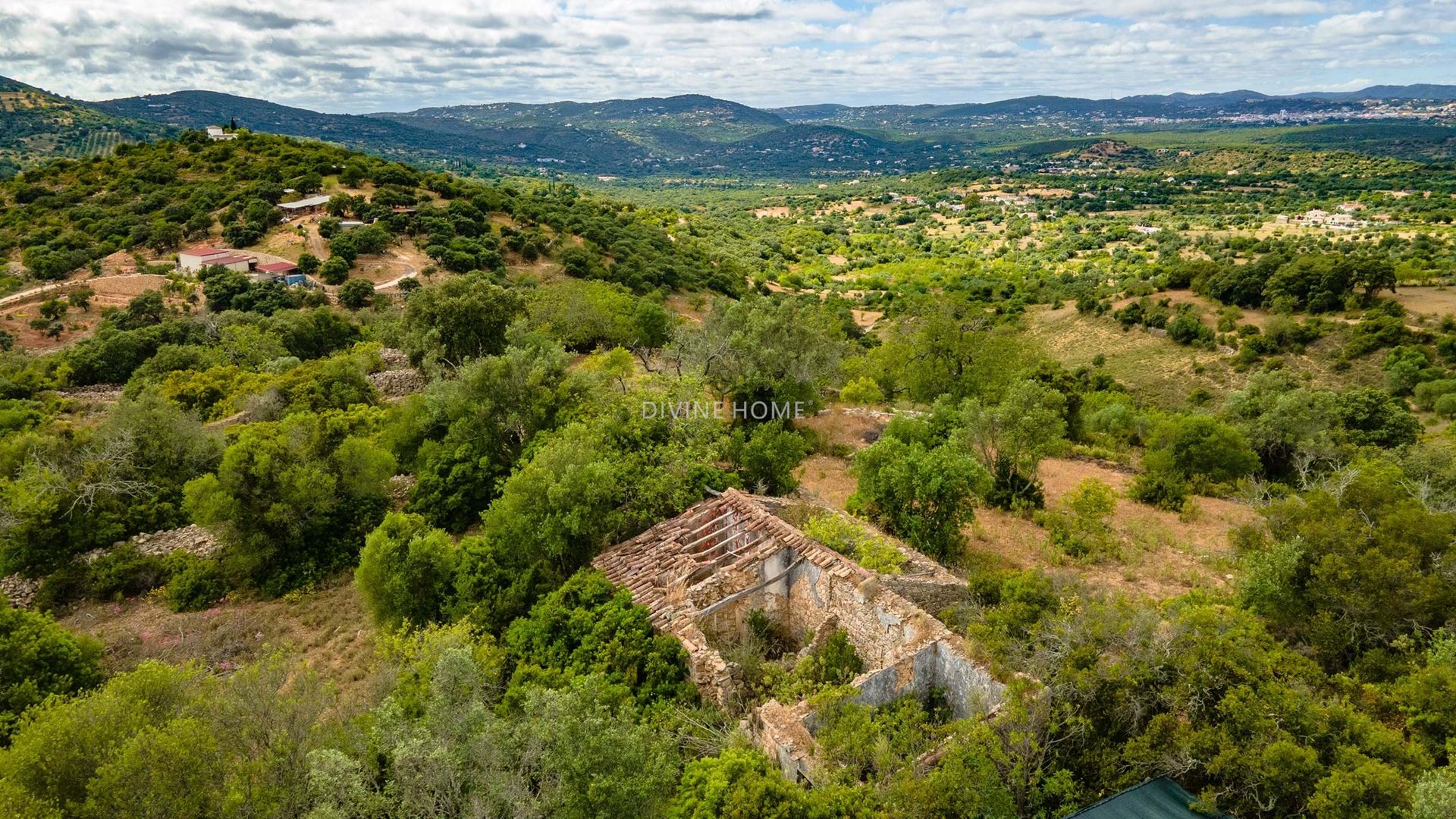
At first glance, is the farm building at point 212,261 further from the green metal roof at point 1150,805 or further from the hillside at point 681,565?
the green metal roof at point 1150,805

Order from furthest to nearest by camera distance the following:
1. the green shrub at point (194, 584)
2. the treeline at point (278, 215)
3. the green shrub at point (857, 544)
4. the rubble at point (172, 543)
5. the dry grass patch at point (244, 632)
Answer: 1. the treeline at point (278, 215)
2. the rubble at point (172, 543)
3. the green shrub at point (194, 584)
4. the dry grass patch at point (244, 632)
5. the green shrub at point (857, 544)

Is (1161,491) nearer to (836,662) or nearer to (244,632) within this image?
(836,662)

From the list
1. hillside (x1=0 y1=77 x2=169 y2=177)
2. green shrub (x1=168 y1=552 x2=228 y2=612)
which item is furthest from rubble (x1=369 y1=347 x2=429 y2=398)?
hillside (x1=0 y1=77 x2=169 y2=177)

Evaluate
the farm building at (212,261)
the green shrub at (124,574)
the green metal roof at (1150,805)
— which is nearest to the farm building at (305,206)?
the farm building at (212,261)

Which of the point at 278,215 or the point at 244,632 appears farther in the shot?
the point at 278,215

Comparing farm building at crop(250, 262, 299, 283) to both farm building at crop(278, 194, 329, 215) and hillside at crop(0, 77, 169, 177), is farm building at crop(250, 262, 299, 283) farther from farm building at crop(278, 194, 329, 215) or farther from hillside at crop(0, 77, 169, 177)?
hillside at crop(0, 77, 169, 177)

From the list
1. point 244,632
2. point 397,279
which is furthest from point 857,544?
point 397,279

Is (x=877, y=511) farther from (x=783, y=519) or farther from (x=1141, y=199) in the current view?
(x=1141, y=199)
